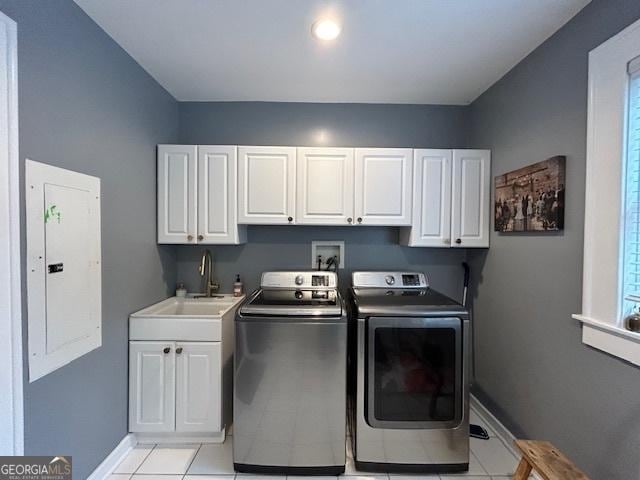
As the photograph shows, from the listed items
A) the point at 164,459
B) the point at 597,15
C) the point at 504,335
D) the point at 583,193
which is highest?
the point at 597,15

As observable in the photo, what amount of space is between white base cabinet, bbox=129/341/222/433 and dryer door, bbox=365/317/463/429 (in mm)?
1003

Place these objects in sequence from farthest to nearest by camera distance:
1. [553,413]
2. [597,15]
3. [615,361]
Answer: [553,413], [597,15], [615,361]

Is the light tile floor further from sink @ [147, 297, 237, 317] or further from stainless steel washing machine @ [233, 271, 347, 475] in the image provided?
sink @ [147, 297, 237, 317]

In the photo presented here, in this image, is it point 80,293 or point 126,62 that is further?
point 126,62

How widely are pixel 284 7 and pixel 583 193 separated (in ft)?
5.65

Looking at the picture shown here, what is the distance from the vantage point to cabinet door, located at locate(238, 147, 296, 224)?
2.30 metres

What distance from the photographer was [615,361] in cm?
130

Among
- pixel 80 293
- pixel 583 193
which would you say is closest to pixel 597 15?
pixel 583 193

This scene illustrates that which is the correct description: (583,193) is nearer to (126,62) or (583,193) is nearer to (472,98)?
(472,98)

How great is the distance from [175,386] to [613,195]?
2574 millimetres

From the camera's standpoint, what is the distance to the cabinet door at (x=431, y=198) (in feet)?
7.63

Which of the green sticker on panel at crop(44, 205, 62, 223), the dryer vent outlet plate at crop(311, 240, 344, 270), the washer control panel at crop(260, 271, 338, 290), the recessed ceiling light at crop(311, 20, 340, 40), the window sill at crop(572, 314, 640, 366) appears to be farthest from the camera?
the dryer vent outlet plate at crop(311, 240, 344, 270)

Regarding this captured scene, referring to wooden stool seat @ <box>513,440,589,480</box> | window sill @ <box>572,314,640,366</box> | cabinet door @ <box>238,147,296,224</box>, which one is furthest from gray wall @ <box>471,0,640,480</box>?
cabinet door @ <box>238,147,296,224</box>

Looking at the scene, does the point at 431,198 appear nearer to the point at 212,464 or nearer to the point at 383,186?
the point at 383,186
